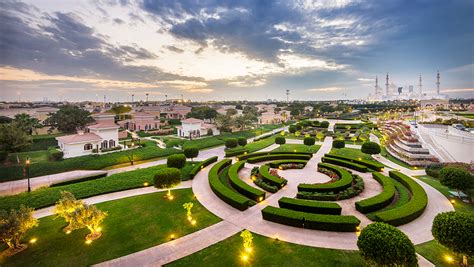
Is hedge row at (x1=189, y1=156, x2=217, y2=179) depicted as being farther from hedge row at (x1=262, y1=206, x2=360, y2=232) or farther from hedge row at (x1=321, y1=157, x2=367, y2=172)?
hedge row at (x1=321, y1=157, x2=367, y2=172)

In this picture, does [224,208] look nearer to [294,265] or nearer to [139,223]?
[139,223]

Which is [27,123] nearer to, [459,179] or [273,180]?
[273,180]

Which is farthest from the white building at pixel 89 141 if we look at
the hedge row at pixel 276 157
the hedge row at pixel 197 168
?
the hedge row at pixel 276 157

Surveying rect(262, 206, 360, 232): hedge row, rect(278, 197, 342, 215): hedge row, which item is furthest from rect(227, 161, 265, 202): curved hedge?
rect(262, 206, 360, 232): hedge row

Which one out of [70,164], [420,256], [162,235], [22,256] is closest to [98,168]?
[70,164]

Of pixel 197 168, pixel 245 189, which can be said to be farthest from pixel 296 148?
pixel 245 189
